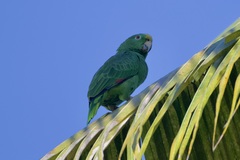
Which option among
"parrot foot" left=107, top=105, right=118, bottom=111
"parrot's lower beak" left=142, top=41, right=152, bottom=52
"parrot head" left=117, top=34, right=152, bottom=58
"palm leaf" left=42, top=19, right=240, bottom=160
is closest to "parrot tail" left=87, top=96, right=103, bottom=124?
"parrot foot" left=107, top=105, right=118, bottom=111

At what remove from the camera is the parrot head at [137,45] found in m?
4.61

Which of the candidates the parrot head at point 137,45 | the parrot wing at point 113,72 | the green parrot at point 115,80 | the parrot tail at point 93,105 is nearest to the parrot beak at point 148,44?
the parrot head at point 137,45

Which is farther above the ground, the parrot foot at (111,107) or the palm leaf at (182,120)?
the palm leaf at (182,120)

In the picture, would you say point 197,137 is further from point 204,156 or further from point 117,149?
point 117,149

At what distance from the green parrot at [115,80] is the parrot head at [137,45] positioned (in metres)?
0.46

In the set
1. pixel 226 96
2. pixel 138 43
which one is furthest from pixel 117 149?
pixel 138 43

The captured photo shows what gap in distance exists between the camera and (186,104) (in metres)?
2.10

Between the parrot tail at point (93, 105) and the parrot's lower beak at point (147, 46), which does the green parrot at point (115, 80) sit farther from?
the parrot's lower beak at point (147, 46)

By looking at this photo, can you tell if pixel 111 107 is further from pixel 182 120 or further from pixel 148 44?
pixel 182 120

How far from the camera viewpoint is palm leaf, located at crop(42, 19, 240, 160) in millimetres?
1562

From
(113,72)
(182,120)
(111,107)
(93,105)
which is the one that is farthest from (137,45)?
(182,120)

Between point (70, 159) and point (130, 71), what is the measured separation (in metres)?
1.73

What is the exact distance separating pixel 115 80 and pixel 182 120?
5.06ft

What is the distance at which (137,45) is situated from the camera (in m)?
4.67
